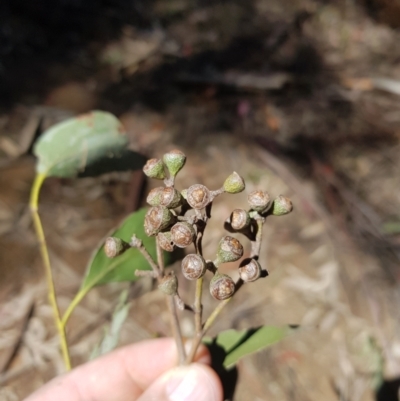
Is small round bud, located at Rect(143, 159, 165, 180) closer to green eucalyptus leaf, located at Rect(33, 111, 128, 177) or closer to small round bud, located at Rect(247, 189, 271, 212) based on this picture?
small round bud, located at Rect(247, 189, 271, 212)

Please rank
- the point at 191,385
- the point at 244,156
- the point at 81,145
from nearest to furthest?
the point at 191,385 → the point at 81,145 → the point at 244,156

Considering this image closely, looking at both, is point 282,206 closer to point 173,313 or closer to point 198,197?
point 198,197

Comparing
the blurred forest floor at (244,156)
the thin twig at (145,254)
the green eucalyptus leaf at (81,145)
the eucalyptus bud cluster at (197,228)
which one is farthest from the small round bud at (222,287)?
the blurred forest floor at (244,156)

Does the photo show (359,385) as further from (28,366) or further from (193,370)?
(28,366)

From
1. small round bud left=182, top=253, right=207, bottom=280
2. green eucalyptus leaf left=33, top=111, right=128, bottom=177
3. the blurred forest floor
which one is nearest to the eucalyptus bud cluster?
small round bud left=182, top=253, right=207, bottom=280

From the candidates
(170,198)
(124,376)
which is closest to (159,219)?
(170,198)
